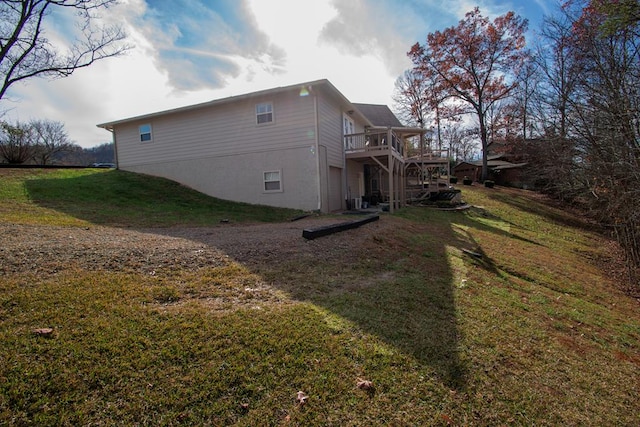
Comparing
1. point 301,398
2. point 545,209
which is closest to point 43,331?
point 301,398

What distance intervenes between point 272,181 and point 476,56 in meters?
23.7

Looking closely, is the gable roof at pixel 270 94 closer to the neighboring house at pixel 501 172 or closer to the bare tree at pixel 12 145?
the bare tree at pixel 12 145

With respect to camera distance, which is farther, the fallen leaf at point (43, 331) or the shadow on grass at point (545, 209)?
the shadow on grass at point (545, 209)

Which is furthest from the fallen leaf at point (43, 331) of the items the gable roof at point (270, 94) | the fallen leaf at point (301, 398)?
the gable roof at point (270, 94)

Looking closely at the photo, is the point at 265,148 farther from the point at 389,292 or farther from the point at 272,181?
the point at 389,292

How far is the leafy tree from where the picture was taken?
26203 millimetres

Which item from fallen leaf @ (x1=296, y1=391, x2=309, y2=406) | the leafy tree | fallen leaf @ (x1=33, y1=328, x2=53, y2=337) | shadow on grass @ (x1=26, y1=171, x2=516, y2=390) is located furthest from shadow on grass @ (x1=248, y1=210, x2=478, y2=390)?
the leafy tree

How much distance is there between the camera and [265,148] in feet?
42.4

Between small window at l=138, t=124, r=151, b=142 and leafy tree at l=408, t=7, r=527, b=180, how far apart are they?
24166 mm

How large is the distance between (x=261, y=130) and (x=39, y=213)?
751 cm

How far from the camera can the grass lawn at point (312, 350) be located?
7.16 ft

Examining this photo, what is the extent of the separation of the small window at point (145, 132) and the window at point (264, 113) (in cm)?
616

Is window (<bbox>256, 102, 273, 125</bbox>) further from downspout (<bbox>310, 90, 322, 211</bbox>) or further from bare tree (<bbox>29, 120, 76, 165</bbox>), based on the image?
bare tree (<bbox>29, 120, 76, 165</bbox>)

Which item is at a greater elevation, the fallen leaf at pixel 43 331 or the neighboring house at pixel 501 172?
the neighboring house at pixel 501 172
